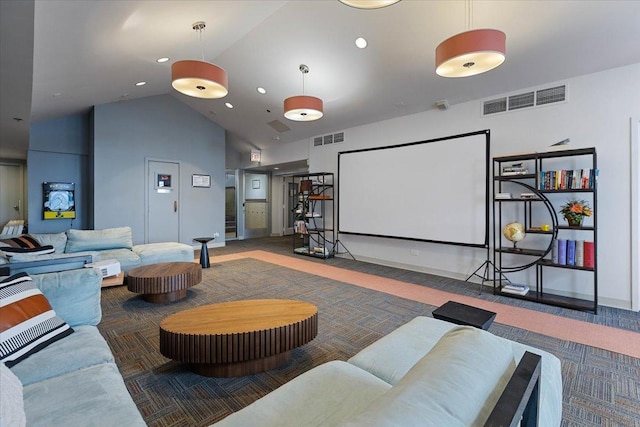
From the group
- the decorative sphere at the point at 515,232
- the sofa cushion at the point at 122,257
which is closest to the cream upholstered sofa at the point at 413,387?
the decorative sphere at the point at 515,232

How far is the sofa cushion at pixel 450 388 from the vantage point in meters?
0.70

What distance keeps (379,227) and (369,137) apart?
195cm

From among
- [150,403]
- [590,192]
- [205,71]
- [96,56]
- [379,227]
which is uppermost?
[96,56]

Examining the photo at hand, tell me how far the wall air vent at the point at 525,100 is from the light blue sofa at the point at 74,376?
5.49 m

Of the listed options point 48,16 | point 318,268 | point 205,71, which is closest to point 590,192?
point 318,268

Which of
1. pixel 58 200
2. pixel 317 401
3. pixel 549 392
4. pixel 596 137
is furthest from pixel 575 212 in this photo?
pixel 58 200

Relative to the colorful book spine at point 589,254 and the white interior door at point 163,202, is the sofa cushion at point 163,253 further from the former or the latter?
the colorful book spine at point 589,254

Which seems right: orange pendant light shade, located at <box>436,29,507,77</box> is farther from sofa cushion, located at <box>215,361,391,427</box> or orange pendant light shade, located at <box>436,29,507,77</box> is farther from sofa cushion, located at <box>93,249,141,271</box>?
sofa cushion, located at <box>93,249,141,271</box>

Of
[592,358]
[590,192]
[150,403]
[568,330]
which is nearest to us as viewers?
[150,403]

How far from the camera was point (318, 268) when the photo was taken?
593cm

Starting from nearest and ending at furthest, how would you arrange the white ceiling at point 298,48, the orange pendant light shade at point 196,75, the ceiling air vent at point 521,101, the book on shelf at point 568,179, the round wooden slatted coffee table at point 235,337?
1. the round wooden slatted coffee table at point 235,337
2. the white ceiling at point 298,48
3. the orange pendant light shade at point 196,75
4. the book on shelf at point 568,179
5. the ceiling air vent at point 521,101

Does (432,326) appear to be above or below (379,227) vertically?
below

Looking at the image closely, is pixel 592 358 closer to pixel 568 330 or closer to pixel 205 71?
pixel 568 330

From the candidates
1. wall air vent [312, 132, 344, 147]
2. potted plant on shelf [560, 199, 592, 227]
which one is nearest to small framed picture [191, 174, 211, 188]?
wall air vent [312, 132, 344, 147]
